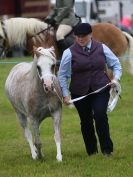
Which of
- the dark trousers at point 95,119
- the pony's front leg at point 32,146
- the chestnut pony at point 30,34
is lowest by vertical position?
the chestnut pony at point 30,34

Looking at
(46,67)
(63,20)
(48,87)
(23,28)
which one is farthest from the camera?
(63,20)

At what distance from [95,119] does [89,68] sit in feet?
2.27

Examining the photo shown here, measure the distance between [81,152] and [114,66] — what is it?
1.55m

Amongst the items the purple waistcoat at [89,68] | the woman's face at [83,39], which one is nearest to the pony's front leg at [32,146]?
the purple waistcoat at [89,68]

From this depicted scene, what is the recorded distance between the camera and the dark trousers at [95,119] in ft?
31.2

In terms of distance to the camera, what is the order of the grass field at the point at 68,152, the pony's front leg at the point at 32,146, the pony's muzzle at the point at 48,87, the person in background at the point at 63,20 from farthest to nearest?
the person in background at the point at 63,20 < the pony's front leg at the point at 32,146 < the pony's muzzle at the point at 48,87 < the grass field at the point at 68,152

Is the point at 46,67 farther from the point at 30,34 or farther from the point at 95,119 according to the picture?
the point at 30,34

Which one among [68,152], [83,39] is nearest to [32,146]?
[68,152]

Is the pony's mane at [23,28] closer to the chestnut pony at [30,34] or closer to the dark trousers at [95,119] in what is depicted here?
the chestnut pony at [30,34]

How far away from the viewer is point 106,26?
1719 cm

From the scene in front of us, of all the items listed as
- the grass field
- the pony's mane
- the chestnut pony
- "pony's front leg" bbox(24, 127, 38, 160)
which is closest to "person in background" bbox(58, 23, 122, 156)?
the grass field

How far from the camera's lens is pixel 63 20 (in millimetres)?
16672

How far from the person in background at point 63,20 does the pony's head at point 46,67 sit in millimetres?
7069

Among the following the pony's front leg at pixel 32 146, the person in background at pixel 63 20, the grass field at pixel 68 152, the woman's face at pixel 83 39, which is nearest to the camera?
the grass field at pixel 68 152
